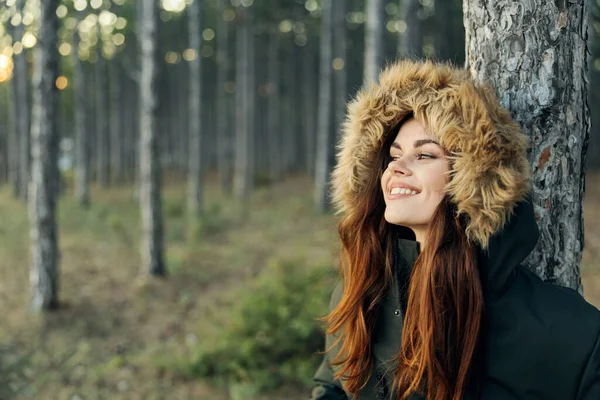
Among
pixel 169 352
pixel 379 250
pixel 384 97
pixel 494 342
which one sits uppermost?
pixel 384 97

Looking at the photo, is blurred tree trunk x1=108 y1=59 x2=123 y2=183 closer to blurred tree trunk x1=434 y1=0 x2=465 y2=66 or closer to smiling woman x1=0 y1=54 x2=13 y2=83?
smiling woman x1=0 y1=54 x2=13 y2=83

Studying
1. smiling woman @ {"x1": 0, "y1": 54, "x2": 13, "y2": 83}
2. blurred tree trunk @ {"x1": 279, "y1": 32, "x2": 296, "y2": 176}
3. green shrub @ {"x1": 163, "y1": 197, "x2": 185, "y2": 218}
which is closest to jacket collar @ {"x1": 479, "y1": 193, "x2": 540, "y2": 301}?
smiling woman @ {"x1": 0, "y1": 54, "x2": 13, "y2": 83}

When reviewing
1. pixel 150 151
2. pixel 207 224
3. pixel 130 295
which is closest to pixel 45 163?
pixel 150 151

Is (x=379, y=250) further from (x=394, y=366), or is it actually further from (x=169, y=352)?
(x=169, y=352)

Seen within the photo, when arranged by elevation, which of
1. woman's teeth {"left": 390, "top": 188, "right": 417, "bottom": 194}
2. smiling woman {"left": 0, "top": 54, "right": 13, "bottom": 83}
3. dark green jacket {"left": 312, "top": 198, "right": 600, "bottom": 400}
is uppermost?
smiling woman {"left": 0, "top": 54, "right": 13, "bottom": 83}

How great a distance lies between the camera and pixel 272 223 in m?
14.3

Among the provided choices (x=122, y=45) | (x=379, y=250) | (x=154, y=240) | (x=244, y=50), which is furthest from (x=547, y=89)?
(x=122, y=45)

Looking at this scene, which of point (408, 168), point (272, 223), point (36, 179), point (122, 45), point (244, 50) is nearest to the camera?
point (408, 168)

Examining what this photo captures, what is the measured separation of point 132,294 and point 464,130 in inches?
309

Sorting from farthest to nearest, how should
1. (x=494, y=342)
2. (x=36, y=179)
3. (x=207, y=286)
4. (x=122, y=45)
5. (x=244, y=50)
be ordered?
(x=122, y=45) → (x=244, y=50) → (x=207, y=286) → (x=36, y=179) → (x=494, y=342)

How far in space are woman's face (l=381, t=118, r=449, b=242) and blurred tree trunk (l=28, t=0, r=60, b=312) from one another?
6.77m

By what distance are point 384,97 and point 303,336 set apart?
3975 millimetres

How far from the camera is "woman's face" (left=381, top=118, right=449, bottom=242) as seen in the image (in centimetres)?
202

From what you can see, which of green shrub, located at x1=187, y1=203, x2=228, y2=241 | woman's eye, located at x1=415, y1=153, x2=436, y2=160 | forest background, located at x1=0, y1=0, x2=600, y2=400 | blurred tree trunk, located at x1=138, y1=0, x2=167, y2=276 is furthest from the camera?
green shrub, located at x1=187, y1=203, x2=228, y2=241
